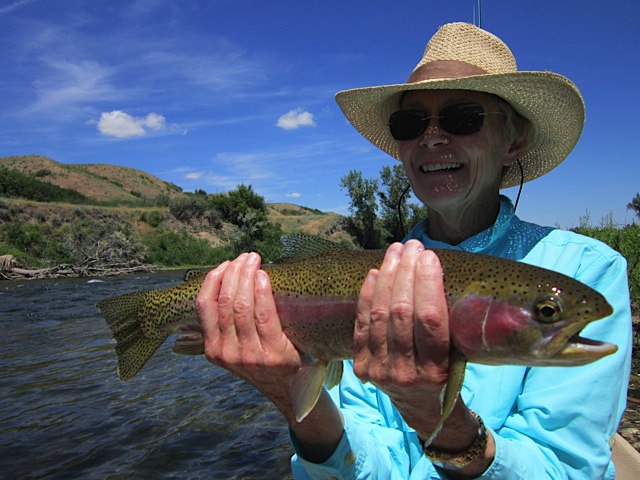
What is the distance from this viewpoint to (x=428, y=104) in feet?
9.53

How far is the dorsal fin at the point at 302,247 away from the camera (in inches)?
104

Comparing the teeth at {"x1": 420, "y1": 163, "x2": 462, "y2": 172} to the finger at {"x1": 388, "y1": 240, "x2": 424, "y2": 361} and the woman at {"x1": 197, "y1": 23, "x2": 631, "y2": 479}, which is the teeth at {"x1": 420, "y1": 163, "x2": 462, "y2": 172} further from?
the finger at {"x1": 388, "y1": 240, "x2": 424, "y2": 361}

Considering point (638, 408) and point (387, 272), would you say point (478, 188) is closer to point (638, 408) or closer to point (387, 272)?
point (387, 272)

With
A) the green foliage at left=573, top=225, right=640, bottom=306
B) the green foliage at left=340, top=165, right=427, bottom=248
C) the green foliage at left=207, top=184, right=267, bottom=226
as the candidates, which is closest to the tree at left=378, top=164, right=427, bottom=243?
the green foliage at left=340, top=165, right=427, bottom=248

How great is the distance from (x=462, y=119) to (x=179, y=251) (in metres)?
37.1

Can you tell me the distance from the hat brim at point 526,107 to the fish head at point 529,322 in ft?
4.69

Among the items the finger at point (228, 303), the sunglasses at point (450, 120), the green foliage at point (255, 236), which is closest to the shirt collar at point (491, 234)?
the sunglasses at point (450, 120)

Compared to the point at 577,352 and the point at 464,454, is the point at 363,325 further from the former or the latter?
the point at 577,352

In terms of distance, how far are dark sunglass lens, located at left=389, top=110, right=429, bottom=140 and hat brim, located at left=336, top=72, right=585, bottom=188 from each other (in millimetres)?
153

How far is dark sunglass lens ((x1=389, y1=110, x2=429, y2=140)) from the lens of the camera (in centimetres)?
286

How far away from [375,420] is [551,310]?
50.4 inches

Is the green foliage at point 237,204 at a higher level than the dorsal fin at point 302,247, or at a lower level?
higher

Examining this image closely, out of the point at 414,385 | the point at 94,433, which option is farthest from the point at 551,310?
the point at 94,433

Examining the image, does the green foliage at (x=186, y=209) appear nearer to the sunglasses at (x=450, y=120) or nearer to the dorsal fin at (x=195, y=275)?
the dorsal fin at (x=195, y=275)
